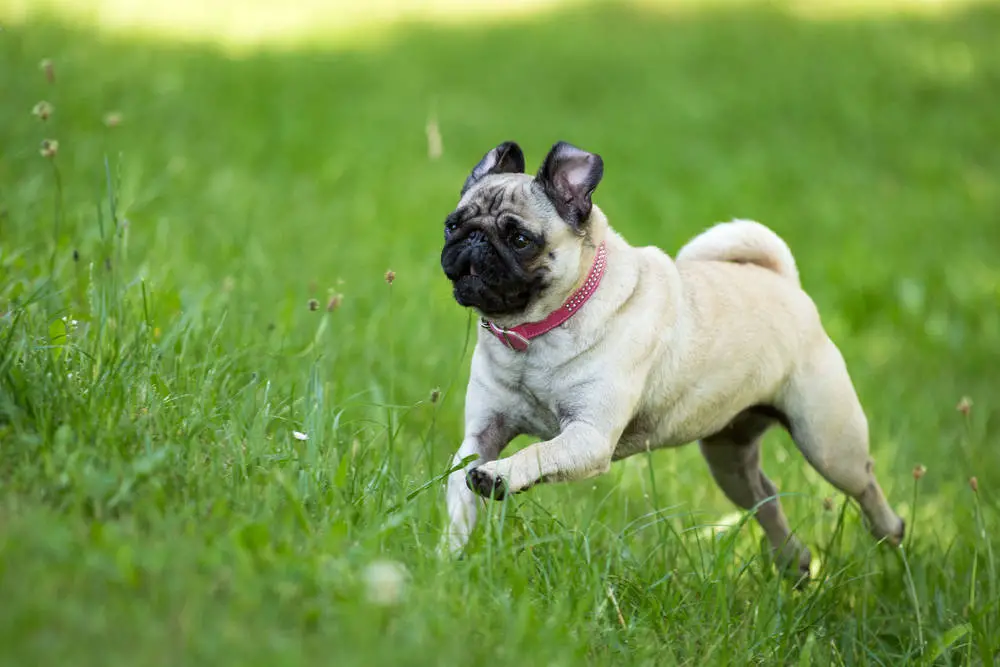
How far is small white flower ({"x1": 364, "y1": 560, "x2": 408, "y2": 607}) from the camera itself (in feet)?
8.93

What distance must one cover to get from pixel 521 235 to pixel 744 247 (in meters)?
1.57

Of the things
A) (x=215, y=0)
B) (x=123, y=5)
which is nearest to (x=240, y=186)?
(x=123, y=5)

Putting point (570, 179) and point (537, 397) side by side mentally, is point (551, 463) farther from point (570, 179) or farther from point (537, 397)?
point (570, 179)

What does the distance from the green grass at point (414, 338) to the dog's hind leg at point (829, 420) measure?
1.20 feet

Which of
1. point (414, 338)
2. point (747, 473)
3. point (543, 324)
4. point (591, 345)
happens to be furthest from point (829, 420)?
point (414, 338)

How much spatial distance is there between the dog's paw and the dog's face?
0.69m

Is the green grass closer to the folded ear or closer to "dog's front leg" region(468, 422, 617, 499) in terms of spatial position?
"dog's front leg" region(468, 422, 617, 499)

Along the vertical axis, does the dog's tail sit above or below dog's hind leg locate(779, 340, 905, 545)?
above

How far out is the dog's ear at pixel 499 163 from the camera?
4.59 metres

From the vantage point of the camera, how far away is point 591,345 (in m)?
Result: 4.20

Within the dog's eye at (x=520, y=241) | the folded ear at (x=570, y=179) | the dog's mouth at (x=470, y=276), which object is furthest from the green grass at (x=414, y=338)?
the folded ear at (x=570, y=179)

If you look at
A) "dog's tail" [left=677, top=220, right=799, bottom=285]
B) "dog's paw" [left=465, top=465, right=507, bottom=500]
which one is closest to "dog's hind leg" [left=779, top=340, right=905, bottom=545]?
"dog's tail" [left=677, top=220, right=799, bottom=285]

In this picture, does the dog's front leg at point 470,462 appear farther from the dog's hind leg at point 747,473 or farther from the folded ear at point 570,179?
the dog's hind leg at point 747,473

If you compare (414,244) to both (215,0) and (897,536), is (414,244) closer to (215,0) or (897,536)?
(897,536)
